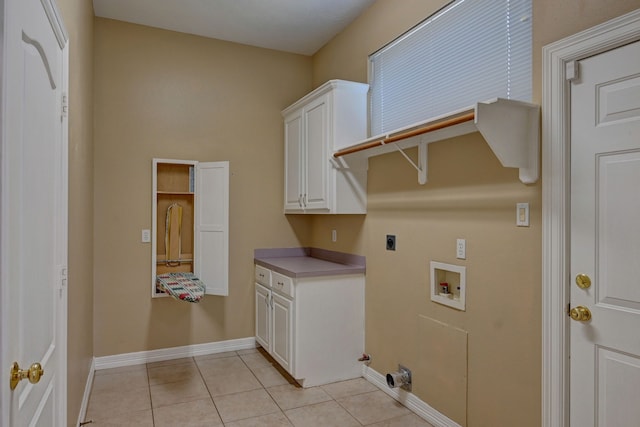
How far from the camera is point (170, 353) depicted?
12.5 ft

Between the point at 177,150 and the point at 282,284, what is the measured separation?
1.61 metres

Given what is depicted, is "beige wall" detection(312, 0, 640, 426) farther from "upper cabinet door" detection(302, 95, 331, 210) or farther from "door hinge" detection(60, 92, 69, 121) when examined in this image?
"door hinge" detection(60, 92, 69, 121)

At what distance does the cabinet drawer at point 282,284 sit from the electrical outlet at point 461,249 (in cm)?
132

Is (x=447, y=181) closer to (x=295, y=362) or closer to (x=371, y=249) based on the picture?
(x=371, y=249)

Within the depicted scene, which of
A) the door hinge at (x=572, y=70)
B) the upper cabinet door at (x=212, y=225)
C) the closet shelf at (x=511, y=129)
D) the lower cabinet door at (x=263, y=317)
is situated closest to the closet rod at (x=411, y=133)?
the closet shelf at (x=511, y=129)

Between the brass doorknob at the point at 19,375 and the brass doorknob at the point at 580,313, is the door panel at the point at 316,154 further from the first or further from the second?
the brass doorknob at the point at 19,375

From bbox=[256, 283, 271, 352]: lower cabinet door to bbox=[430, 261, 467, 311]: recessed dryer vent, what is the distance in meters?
1.61

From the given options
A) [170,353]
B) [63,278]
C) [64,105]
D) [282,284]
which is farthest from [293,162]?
[63,278]

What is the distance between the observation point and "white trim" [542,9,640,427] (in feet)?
5.99

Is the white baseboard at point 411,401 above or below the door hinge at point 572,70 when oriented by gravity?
below

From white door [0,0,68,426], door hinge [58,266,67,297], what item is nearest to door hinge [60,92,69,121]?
white door [0,0,68,426]

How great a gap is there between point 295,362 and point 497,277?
167cm

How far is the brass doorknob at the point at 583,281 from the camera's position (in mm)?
1761

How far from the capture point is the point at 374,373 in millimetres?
3219
